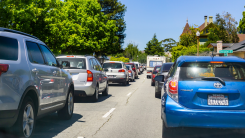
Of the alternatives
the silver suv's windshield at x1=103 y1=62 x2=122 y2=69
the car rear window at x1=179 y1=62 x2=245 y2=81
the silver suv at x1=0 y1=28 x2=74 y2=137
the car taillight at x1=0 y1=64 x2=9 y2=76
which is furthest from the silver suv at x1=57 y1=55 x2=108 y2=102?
the silver suv's windshield at x1=103 y1=62 x2=122 y2=69

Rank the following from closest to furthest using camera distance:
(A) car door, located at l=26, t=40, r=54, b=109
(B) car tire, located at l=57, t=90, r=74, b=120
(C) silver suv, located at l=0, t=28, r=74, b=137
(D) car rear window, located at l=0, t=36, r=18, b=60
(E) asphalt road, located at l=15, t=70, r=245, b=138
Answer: (C) silver suv, located at l=0, t=28, r=74, b=137 < (D) car rear window, located at l=0, t=36, r=18, b=60 < (A) car door, located at l=26, t=40, r=54, b=109 < (E) asphalt road, located at l=15, t=70, r=245, b=138 < (B) car tire, located at l=57, t=90, r=74, b=120

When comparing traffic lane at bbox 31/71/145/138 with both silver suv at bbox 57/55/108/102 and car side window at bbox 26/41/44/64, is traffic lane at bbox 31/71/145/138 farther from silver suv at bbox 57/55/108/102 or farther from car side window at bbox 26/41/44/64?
car side window at bbox 26/41/44/64

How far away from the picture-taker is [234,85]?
5.02m

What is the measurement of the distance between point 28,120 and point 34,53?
1.32 m

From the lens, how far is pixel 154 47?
127m

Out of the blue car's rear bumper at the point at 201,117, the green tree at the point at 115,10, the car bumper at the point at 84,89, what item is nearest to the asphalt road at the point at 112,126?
the blue car's rear bumper at the point at 201,117

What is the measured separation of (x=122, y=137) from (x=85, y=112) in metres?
3.27

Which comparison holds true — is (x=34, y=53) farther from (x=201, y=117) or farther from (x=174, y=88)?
(x=201, y=117)

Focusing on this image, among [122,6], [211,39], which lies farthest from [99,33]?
[211,39]

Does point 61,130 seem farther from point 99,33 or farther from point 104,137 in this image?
point 99,33

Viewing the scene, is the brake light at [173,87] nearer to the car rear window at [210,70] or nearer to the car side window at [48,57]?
the car rear window at [210,70]

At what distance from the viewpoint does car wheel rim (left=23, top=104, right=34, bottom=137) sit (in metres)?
5.08

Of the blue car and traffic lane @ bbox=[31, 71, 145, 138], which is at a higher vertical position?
the blue car

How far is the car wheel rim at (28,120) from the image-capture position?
5078 millimetres
